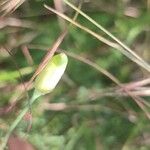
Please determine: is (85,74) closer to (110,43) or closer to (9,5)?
(110,43)

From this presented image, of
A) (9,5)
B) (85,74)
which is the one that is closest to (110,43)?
(85,74)

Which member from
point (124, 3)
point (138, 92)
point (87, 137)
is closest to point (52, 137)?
point (87, 137)

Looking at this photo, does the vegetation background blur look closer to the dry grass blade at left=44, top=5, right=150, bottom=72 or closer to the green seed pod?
the dry grass blade at left=44, top=5, right=150, bottom=72

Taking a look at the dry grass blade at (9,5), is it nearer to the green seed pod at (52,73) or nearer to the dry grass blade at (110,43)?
the dry grass blade at (110,43)

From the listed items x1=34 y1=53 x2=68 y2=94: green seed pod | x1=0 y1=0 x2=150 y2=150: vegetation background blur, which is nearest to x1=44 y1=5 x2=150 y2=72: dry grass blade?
x1=0 y1=0 x2=150 y2=150: vegetation background blur

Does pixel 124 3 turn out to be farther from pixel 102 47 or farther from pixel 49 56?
pixel 49 56
